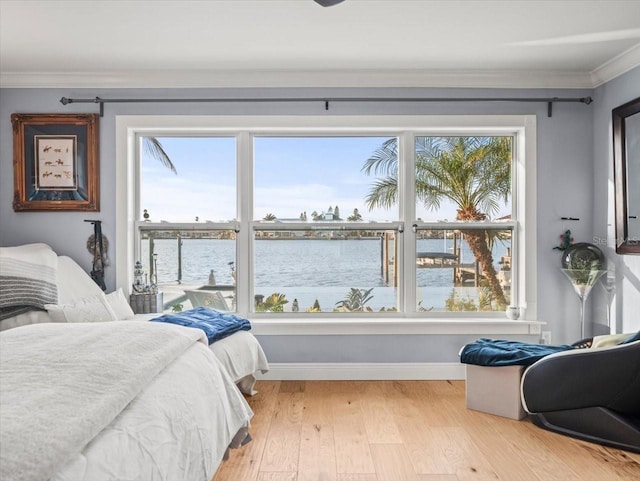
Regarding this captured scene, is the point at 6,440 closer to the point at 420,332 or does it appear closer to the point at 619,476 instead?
the point at 619,476

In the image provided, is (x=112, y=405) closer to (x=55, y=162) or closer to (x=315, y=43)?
(x=315, y=43)

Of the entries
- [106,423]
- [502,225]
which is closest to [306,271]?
[502,225]

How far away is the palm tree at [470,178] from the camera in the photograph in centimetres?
422

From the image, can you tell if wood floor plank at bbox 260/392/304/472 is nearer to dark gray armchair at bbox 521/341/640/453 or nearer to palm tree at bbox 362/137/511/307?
dark gray armchair at bbox 521/341/640/453

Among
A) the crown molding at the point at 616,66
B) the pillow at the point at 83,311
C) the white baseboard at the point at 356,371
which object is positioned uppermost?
the crown molding at the point at 616,66

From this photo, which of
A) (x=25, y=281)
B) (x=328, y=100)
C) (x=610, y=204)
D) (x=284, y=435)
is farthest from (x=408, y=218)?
(x=25, y=281)

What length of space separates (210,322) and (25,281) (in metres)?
1.26

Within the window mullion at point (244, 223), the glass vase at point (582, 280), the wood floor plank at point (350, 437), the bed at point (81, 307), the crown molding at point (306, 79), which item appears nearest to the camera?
the wood floor plank at point (350, 437)

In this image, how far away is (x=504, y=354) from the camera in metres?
3.20

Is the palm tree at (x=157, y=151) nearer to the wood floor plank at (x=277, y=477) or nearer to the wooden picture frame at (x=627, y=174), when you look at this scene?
the wood floor plank at (x=277, y=477)

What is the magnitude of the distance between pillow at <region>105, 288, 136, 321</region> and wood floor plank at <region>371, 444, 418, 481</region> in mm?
1990

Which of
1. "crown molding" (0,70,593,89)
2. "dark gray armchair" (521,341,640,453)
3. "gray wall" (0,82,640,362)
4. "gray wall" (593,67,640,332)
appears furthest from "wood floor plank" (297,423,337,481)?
"crown molding" (0,70,593,89)

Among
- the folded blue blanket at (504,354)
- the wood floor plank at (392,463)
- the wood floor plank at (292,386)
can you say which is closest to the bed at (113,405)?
the wood floor plank at (392,463)

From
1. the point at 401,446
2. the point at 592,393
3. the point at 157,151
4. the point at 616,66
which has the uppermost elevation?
the point at 616,66
